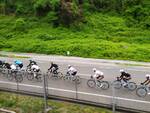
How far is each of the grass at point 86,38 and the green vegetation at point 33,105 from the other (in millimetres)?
14781

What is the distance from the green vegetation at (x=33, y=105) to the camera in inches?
752

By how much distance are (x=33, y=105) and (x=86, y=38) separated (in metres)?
20.7

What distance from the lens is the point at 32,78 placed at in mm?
21266

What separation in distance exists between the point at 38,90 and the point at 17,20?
86.4 feet

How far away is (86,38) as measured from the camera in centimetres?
4019

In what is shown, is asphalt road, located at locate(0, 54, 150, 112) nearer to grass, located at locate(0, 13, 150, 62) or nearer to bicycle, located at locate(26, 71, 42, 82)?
bicycle, located at locate(26, 71, 42, 82)

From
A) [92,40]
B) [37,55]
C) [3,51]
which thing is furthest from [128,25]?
[3,51]

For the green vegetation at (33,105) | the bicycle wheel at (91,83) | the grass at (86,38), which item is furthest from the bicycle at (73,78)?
the grass at (86,38)

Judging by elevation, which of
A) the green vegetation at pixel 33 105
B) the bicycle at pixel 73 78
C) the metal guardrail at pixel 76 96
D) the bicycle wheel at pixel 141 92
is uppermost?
the bicycle at pixel 73 78

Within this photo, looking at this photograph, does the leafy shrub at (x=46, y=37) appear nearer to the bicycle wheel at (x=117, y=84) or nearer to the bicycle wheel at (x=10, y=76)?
the bicycle wheel at (x=10, y=76)

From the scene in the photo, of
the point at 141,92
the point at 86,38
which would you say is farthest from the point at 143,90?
the point at 86,38

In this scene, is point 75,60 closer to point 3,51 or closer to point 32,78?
point 3,51

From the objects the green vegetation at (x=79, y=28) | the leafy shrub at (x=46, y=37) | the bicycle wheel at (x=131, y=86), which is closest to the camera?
the bicycle wheel at (x=131, y=86)

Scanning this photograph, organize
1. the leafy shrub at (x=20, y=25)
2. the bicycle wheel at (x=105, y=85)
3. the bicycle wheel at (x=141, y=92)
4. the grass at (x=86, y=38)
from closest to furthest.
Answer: the bicycle wheel at (x=141, y=92) → the bicycle wheel at (x=105, y=85) → the grass at (x=86, y=38) → the leafy shrub at (x=20, y=25)
